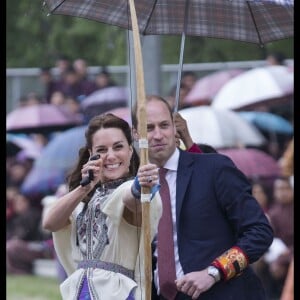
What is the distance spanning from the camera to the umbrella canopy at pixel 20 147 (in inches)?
636

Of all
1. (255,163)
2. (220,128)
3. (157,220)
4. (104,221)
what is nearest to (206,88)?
(220,128)

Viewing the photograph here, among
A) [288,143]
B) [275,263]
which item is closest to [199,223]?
[275,263]

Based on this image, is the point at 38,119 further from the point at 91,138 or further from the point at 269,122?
the point at 91,138

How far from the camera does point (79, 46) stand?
1778 centimetres

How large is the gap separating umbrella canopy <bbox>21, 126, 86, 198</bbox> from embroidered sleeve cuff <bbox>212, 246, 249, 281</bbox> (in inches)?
325

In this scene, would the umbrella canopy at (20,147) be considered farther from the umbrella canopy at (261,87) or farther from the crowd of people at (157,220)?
the crowd of people at (157,220)

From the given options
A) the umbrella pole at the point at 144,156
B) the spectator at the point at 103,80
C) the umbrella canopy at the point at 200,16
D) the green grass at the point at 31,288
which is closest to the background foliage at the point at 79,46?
the spectator at the point at 103,80

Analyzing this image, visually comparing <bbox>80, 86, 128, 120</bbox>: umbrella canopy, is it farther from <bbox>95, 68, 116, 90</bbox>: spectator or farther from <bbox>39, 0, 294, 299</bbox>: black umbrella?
<bbox>39, 0, 294, 299</bbox>: black umbrella

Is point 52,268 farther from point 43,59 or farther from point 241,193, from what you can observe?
point 241,193

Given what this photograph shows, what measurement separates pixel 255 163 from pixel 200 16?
6.64 meters

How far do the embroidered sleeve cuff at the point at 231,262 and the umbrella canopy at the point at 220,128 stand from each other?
718cm

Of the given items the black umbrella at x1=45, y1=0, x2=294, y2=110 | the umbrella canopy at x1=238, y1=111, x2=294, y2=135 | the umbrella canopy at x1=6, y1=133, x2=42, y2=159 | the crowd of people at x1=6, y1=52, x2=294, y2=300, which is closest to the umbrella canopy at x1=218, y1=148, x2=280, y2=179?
the umbrella canopy at x1=238, y1=111, x2=294, y2=135

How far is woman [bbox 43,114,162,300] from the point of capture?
237 inches
